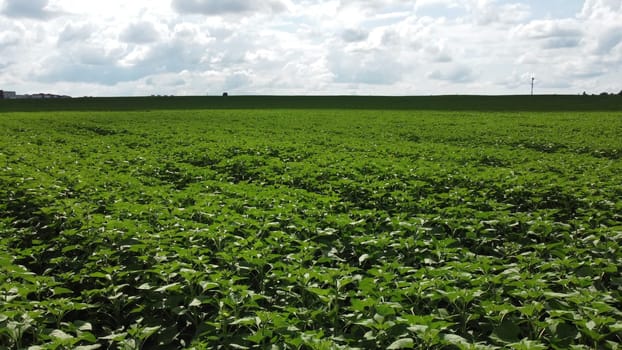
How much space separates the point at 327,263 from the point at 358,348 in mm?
2126

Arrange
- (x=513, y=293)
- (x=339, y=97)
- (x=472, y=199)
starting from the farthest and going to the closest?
(x=339, y=97), (x=472, y=199), (x=513, y=293)

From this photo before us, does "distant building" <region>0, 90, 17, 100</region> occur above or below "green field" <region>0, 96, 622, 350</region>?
above

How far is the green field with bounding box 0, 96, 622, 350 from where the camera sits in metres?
3.72

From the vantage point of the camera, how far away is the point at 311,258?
512 cm

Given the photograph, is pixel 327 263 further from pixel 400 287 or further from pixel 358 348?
pixel 358 348

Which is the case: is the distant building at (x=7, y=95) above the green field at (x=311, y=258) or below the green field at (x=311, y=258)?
above

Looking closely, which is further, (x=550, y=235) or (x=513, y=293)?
(x=550, y=235)

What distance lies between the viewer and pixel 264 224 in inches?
243

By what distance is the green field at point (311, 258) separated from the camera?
372 cm

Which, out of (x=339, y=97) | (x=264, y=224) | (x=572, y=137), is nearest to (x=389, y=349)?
(x=264, y=224)

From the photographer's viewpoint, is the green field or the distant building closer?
the green field

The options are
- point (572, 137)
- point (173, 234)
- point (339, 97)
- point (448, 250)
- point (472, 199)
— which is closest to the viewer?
point (448, 250)

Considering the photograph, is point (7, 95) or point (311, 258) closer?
point (311, 258)

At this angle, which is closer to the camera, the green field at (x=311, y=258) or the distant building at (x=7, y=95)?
the green field at (x=311, y=258)
